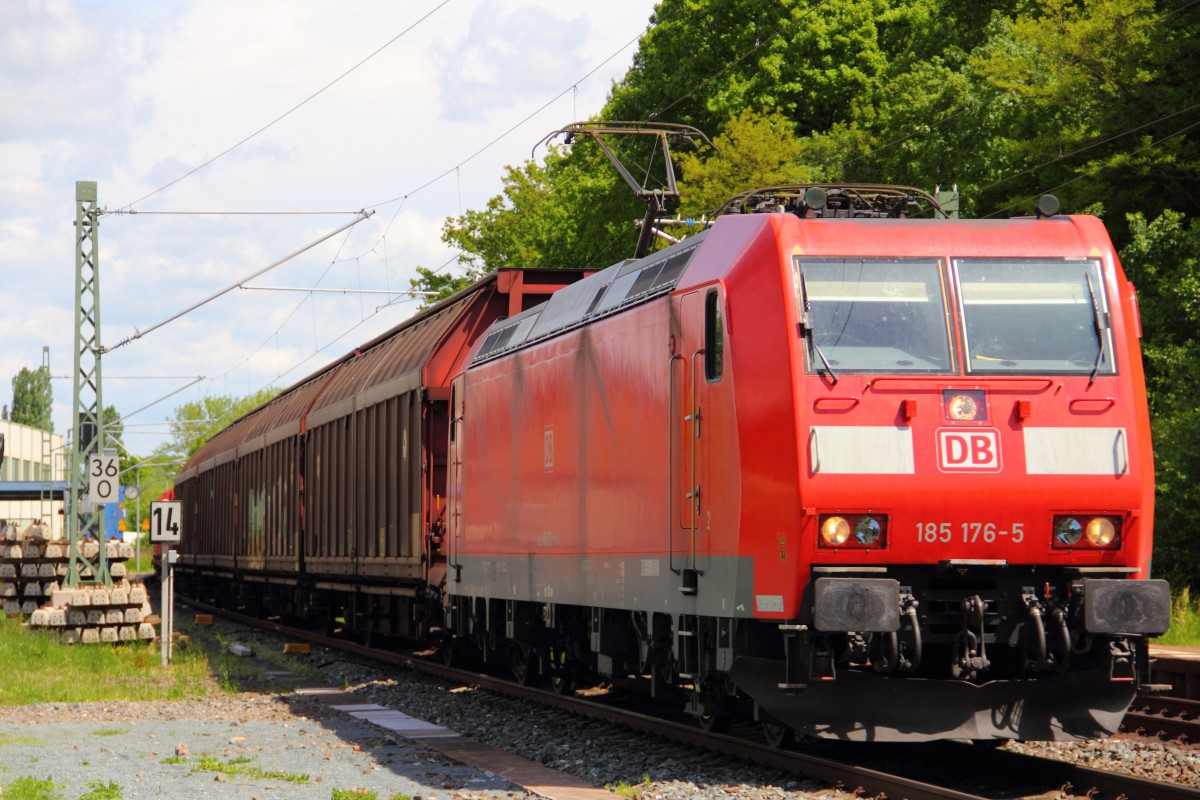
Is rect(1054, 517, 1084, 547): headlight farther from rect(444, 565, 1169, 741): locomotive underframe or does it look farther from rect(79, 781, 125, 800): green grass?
rect(79, 781, 125, 800): green grass

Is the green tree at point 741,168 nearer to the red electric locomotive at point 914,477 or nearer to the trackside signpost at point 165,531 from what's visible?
the trackside signpost at point 165,531

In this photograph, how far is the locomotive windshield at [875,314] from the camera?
9508 mm

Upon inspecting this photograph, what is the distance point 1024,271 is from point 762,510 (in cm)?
228

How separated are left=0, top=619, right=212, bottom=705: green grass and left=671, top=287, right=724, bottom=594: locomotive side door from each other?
25.9 ft

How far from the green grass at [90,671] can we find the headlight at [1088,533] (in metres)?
10.3

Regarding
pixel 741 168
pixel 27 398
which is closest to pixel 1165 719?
pixel 741 168

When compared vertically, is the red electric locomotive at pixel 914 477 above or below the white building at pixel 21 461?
below

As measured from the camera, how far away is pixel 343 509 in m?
23.4

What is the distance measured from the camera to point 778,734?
1063 cm

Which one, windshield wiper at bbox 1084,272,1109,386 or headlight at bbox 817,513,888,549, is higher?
windshield wiper at bbox 1084,272,1109,386

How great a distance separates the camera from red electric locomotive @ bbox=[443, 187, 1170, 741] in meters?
9.22

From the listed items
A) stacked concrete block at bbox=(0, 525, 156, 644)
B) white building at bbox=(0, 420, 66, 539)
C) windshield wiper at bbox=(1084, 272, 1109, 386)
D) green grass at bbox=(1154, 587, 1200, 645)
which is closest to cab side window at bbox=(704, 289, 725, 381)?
windshield wiper at bbox=(1084, 272, 1109, 386)

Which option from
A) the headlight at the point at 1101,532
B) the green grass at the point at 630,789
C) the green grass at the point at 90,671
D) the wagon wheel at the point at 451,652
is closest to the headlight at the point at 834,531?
the headlight at the point at 1101,532

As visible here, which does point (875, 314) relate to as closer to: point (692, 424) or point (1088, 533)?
point (692, 424)
